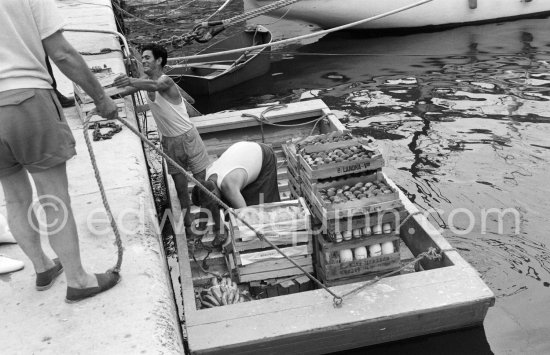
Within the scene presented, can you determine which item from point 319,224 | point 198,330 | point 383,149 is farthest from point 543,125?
point 198,330

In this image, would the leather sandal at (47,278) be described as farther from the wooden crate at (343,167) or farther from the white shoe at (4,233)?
the wooden crate at (343,167)

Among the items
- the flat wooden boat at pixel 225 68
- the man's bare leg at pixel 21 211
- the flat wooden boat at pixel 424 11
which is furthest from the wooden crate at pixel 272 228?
the flat wooden boat at pixel 424 11

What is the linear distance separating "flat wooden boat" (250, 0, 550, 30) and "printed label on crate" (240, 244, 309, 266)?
40.3ft

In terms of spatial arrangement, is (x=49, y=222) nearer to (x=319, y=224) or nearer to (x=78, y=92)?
(x=319, y=224)

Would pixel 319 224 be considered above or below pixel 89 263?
below

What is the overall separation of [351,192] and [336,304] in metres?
1.02

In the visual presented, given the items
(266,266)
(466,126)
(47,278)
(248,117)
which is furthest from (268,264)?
(466,126)

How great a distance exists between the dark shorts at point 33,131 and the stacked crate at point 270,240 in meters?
2.04

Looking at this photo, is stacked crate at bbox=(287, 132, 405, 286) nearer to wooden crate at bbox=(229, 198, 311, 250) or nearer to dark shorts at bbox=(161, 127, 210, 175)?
wooden crate at bbox=(229, 198, 311, 250)

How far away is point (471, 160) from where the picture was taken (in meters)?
8.75

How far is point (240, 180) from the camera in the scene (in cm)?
595

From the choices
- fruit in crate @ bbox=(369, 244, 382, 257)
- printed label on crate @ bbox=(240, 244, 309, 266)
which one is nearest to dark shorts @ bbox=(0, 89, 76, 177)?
printed label on crate @ bbox=(240, 244, 309, 266)

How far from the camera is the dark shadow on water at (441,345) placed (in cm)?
496

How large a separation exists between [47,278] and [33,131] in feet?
3.58
